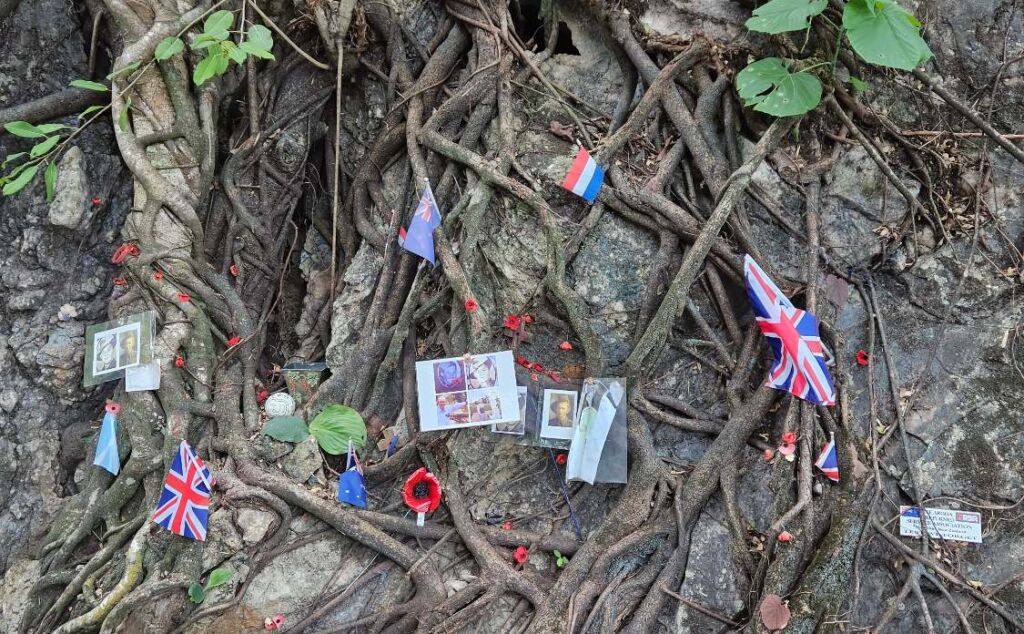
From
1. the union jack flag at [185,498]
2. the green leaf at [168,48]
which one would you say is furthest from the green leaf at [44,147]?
the union jack flag at [185,498]

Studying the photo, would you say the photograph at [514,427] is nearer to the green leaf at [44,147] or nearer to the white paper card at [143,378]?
the white paper card at [143,378]

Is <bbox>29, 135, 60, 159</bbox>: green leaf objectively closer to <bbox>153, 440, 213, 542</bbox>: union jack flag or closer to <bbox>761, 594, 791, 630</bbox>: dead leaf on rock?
<bbox>153, 440, 213, 542</bbox>: union jack flag

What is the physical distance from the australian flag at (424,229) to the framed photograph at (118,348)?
1.31 metres

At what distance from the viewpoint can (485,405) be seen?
3143mm

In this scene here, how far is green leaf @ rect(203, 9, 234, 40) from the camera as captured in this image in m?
3.08

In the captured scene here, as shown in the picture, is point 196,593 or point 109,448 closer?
point 196,593

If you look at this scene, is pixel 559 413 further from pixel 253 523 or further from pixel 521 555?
pixel 253 523

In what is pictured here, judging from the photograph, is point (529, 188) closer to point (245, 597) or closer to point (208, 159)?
point (208, 159)

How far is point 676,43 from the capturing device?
11.1 feet

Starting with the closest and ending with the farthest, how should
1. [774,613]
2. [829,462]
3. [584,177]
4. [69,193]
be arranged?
[774,613]
[829,462]
[584,177]
[69,193]

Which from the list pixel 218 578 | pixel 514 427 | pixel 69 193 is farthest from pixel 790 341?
pixel 69 193

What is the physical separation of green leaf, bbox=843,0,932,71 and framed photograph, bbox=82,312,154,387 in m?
3.37

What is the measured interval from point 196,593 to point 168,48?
96.7 inches

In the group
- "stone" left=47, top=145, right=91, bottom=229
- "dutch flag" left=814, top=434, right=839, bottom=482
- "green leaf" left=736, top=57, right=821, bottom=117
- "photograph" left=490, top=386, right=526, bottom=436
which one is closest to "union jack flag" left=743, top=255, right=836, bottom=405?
"dutch flag" left=814, top=434, right=839, bottom=482
